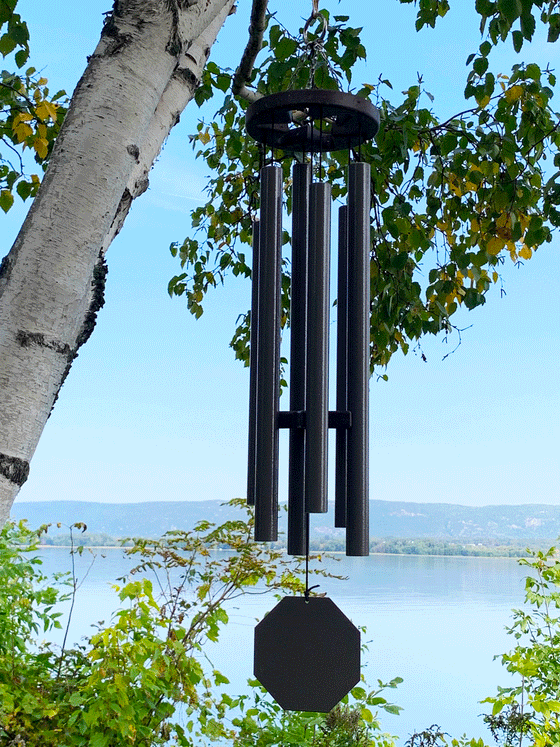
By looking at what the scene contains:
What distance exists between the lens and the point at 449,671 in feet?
11.5

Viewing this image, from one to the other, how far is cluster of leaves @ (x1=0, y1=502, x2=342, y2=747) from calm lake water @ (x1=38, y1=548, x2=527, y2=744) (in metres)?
0.11

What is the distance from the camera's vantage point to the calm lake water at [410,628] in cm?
260

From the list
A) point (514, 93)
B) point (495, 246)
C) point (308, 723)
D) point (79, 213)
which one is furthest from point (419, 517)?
point (79, 213)

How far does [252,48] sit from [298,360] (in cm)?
87

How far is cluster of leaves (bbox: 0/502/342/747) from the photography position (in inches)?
79.4

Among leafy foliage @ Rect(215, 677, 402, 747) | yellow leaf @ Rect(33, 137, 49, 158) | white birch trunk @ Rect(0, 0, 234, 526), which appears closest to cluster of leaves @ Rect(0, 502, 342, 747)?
leafy foliage @ Rect(215, 677, 402, 747)

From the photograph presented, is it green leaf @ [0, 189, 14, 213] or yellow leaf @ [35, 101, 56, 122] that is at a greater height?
yellow leaf @ [35, 101, 56, 122]

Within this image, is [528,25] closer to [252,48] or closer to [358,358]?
[252,48]

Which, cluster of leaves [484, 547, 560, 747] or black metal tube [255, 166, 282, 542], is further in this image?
cluster of leaves [484, 547, 560, 747]

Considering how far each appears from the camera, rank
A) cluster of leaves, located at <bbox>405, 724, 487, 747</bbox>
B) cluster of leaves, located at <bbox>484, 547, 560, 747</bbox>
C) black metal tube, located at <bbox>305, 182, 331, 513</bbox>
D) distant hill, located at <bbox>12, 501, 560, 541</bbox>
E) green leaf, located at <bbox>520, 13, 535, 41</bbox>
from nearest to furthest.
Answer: black metal tube, located at <bbox>305, 182, 331, 513</bbox> < green leaf, located at <bbox>520, 13, 535, 41</bbox> < cluster of leaves, located at <bbox>484, 547, 560, 747</bbox> < cluster of leaves, located at <bbox>405, 724, 487, 747</bbox> < distant hill, located at <bbox>12, 501, 560, 541</bbox>

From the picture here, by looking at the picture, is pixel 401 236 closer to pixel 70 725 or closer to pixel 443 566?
pixel 70 725

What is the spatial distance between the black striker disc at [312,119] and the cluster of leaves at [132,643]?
135 centimetres

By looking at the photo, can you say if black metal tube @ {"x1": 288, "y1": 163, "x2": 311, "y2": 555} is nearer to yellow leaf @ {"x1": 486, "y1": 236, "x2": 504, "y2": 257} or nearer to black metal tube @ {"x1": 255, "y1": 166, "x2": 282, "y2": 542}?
black metal tube @ {"x1": 255, "y1": 166, "x2": 282, "y2": 542}

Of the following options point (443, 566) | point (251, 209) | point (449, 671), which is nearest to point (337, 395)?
point (251, 209)
